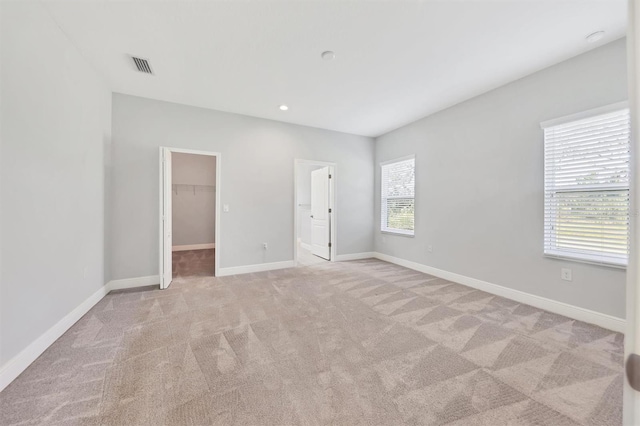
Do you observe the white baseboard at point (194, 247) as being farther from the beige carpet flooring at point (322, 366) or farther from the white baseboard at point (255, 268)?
the beige carpet flooring at point (322, 366)

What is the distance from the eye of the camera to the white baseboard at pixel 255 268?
4324mm

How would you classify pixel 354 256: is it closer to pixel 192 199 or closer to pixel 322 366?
pixel 322 366

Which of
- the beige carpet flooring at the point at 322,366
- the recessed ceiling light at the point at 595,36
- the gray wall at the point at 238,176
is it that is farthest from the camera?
the gray wall at the point at 238,176

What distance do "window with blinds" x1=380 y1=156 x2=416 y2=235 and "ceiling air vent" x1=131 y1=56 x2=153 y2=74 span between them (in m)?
4.13

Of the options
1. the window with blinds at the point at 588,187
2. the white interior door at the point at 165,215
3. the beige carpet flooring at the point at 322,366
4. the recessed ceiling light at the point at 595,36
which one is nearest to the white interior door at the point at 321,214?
the beige carpet flooring at the point at 322,366

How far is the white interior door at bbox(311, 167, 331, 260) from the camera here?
5500 millimetres

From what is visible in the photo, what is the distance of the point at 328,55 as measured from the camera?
273 centimetres

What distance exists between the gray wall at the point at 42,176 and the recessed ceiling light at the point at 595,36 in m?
4.73

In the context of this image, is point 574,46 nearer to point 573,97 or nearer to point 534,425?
point 573,97

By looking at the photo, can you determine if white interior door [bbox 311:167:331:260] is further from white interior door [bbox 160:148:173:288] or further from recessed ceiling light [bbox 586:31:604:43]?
recessed ceiling light [bbox 586:31:604:43]

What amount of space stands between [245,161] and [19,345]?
3.31 meters

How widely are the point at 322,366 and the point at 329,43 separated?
289 centimetres

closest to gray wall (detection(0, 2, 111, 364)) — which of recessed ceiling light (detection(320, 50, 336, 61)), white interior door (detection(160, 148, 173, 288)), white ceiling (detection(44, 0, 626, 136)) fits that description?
white ceiling (detection(44, 0, 626, 136))

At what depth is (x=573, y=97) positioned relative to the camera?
2.76 meters
